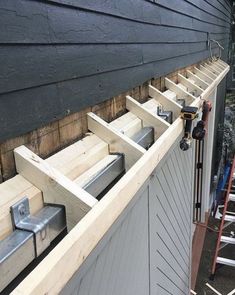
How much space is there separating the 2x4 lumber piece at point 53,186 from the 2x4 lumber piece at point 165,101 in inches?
78.7

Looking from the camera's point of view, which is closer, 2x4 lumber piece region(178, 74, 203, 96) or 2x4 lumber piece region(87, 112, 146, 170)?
2x4 lumber piece region(87, 112, 146, 170)

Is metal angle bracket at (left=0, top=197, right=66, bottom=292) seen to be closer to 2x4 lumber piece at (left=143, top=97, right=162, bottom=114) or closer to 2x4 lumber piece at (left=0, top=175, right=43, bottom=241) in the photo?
2x4 lumber piece at (left=0, top=175, right=43, bottom=241)

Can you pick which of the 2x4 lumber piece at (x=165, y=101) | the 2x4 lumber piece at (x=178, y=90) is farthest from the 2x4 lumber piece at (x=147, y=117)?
the 2x4 lumber piece at (x=178, y=90)

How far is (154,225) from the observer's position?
2.58 meters


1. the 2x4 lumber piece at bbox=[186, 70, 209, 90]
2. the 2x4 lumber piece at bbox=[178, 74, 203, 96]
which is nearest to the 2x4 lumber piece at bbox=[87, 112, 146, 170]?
the 2x4 lumber piece at bbox=[178, 74, 203, 96]

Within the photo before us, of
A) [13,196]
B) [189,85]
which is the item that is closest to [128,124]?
[13,196]

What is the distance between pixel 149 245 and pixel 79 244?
56.6 inches

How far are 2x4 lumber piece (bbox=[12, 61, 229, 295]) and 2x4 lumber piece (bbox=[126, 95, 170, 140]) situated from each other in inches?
34.3

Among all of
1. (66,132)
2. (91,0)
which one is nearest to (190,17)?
(91,0)

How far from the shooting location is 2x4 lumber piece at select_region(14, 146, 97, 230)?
53.6 inches

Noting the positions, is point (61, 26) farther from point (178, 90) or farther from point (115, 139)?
point (178, 90)

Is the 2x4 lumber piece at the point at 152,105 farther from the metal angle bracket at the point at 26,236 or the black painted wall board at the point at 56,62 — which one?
the metal angle bracket at the point at 26,236

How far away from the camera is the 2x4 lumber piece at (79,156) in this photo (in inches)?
66.1

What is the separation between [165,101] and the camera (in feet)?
10.7
